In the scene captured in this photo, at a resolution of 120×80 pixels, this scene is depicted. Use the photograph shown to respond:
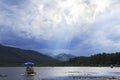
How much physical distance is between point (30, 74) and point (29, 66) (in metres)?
3.04

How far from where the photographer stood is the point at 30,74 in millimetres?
125000

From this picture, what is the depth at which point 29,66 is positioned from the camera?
4963 inches
